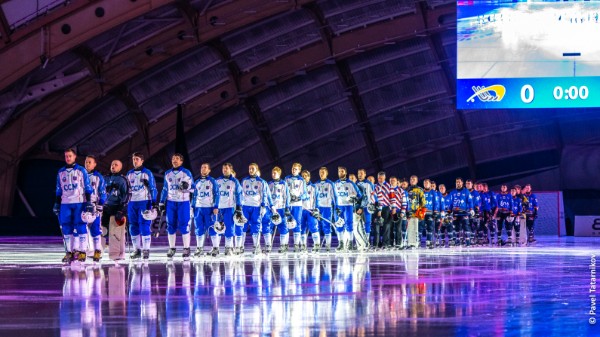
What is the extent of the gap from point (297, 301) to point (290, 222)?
55.7ft

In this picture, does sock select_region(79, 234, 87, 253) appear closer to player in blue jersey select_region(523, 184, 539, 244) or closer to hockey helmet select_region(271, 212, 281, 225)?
hockey helmet select_region(271, 212, 281, 225)

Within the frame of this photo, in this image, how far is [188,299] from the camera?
12.0 m

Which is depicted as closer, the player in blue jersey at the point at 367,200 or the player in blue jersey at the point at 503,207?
the player in blue jersey at the point at 367,200

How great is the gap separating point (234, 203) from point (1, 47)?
19.5 metres

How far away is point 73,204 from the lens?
21016 millimetres

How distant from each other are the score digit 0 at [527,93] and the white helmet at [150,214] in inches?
783

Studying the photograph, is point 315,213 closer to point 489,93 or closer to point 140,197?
point 140,197

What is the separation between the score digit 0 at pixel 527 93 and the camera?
3816cm

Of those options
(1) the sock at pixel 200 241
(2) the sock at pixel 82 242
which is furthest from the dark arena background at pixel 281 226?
(1) the sock at pixel 200 241

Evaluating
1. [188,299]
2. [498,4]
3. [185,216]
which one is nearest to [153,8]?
[498,4]

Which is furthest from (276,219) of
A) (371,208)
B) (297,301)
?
(297,301)

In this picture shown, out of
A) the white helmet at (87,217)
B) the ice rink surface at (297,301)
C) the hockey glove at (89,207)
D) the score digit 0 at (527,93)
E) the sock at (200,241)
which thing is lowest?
the ice rink surface at (297,301)

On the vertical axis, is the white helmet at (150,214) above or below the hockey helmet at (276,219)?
above

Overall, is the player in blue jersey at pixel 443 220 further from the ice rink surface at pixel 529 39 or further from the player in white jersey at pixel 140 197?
the player in white jersey at pixel 140 197
